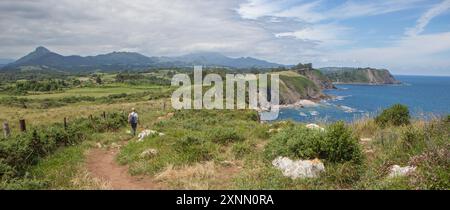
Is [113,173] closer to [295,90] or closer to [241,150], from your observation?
[241,150]

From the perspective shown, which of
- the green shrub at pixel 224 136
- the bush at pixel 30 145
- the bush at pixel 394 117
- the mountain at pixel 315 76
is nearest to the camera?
the bush at pixel 30 145

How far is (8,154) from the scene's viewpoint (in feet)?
37.0

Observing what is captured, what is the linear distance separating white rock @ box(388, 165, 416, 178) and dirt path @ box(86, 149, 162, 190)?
5.77 metres

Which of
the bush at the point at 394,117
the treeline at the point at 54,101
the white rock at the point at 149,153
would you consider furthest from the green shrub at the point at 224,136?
the treeline at the point at 54,101

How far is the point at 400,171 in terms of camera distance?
307 inches

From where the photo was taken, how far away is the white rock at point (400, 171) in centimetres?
745

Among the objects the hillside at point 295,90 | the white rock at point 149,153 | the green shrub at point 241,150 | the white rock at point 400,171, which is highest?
the white rock at point 400,171

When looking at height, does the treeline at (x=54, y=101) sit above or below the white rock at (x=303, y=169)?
below

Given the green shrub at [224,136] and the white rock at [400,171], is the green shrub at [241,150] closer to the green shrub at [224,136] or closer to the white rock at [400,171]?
the green shrub at [224,136]

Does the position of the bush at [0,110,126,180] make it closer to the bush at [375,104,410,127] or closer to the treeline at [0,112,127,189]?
the treeline at [0,112,127,189]

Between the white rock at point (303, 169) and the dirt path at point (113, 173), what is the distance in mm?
3497

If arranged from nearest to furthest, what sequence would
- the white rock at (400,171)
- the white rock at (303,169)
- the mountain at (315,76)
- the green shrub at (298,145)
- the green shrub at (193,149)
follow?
1. the white rock at (400,171)
2. the white rock at (303,169)
3. the green shrub at (298,145)
4. the green shrub at (193,149)
5. the mountain at (315,76)
